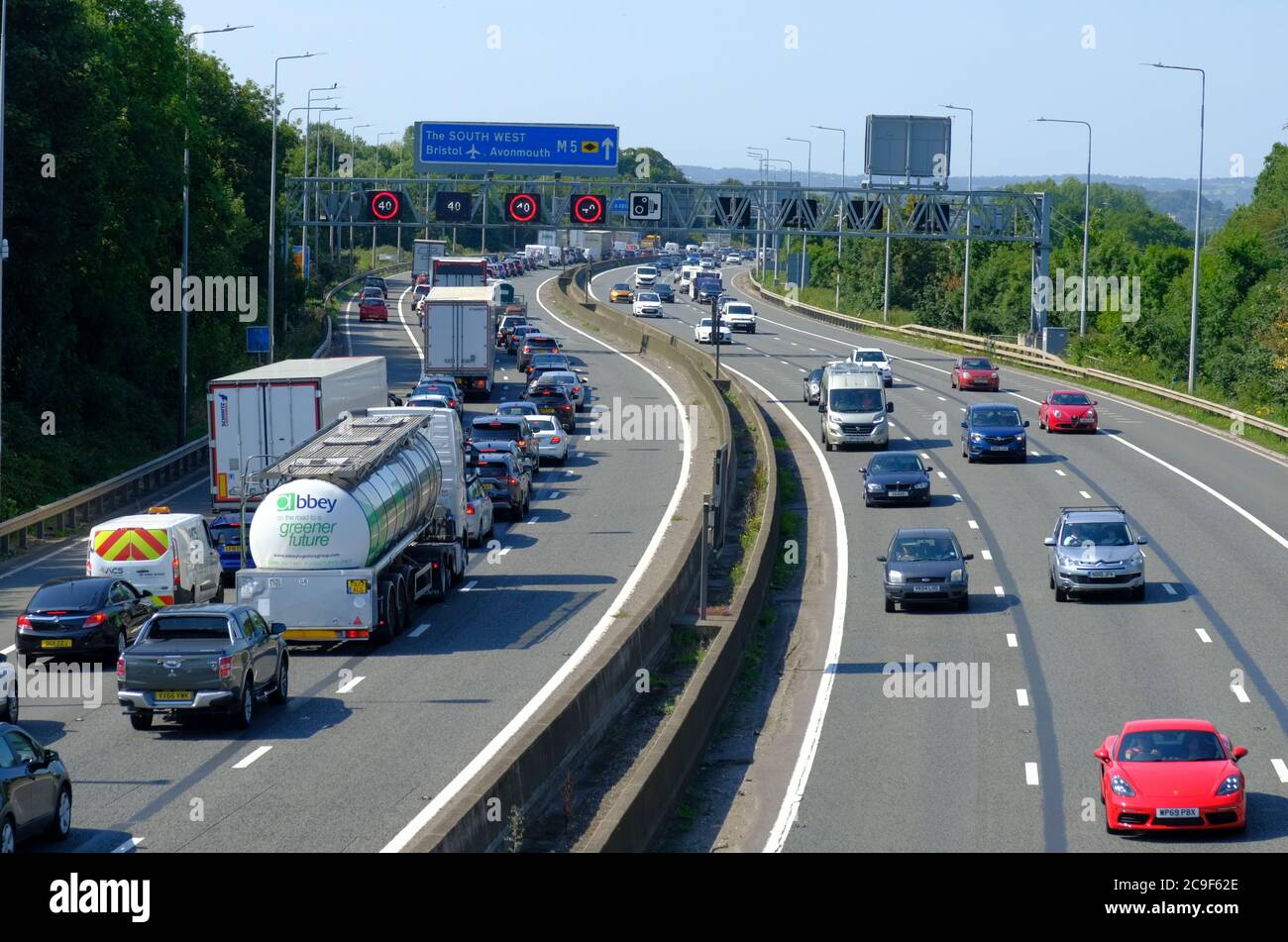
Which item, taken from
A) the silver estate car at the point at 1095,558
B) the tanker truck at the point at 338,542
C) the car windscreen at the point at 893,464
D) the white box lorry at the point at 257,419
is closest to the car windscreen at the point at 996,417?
the car windscreen at the point at 893,464

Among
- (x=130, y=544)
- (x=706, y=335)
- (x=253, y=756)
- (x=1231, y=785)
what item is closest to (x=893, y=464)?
(x=130, y=544)

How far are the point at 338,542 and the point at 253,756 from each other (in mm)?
7118

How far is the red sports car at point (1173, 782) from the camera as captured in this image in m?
19.3

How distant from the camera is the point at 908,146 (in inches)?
3314

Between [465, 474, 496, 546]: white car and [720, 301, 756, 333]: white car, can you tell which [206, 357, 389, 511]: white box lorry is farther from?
[720, 301, 756, 333]: white car

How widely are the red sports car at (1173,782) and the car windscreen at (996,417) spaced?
31.9 metres

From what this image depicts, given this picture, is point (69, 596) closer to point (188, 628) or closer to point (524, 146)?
point (188, 628)

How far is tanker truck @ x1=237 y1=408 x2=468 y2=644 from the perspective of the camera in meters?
29.3

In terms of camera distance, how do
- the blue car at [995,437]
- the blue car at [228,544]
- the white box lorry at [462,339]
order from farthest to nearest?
the white box lorry at [462,339] < the blue car at [995,437] < the blue car at [228,544]

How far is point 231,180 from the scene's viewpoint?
88.6m

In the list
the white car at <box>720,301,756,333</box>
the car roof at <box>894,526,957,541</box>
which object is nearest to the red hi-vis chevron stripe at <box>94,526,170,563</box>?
the car roof at <box>894,526,957,541</box>

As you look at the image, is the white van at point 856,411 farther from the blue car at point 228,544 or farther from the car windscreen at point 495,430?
the blue car at point 228,544

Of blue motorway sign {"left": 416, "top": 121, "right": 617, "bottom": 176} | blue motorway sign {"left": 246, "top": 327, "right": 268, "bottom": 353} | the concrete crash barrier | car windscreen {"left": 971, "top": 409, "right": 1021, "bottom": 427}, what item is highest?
blue motorway sign {"left": 416, "top": 121, "right": 617, "bottom": 176}

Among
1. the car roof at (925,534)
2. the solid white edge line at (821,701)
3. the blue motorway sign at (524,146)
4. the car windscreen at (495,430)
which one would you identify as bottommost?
the solid white edge line at (821,701)
